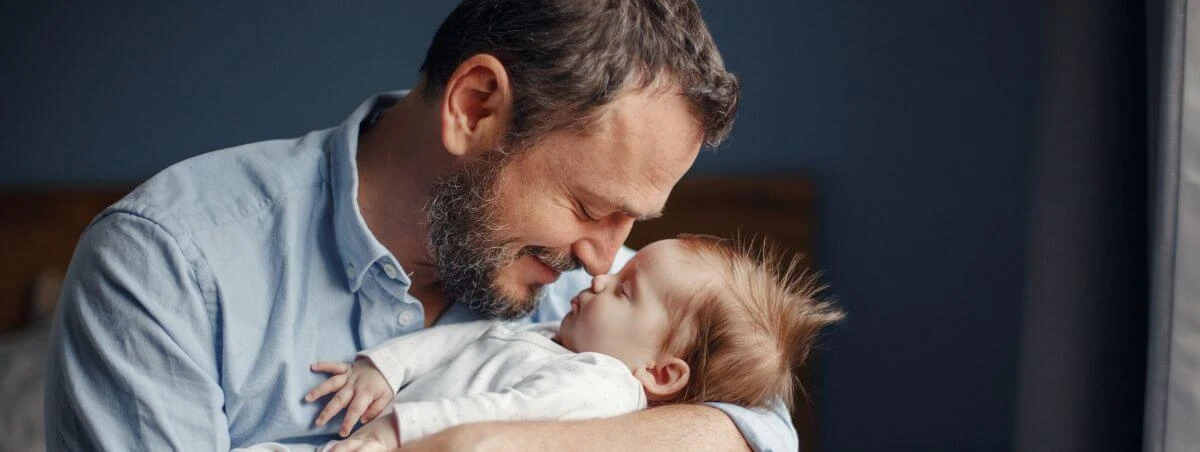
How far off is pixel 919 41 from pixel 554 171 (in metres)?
1.58

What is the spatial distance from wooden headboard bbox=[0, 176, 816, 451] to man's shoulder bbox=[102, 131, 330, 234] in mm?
1371

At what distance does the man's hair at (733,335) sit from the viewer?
154cm

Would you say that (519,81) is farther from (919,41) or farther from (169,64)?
(169,64)

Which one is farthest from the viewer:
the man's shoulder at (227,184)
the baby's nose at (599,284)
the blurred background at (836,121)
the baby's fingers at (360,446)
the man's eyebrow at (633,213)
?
the blurred background at (836,121)

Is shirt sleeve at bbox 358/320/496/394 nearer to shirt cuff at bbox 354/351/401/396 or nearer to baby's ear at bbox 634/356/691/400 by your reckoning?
shirt cuff at bbox 354/351/401/396

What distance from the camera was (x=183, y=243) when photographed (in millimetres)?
1316

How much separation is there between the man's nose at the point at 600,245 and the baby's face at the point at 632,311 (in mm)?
61

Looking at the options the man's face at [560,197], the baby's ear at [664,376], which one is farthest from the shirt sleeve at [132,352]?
the baby's ear at [664,376]

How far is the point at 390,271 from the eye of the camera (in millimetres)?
1471

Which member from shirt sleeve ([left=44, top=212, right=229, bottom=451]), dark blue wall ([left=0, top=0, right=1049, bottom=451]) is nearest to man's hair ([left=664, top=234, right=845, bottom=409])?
shirt sleeve ([left=44, top=212, right=229, bottom=451])

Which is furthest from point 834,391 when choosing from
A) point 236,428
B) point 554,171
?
point 236,428

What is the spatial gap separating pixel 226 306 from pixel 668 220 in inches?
63.2

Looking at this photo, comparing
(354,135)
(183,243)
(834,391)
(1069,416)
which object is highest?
(354,135)

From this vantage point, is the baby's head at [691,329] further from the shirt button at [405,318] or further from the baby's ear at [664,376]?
the shirt button at [405,318]
